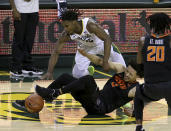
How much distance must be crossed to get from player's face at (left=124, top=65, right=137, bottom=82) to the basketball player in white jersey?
16.2 inches

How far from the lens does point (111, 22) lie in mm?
10867

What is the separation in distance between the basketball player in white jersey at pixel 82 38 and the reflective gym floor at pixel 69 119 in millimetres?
555

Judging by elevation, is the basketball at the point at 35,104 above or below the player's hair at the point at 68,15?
below

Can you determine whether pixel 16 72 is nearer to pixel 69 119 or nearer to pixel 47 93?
pixel 47 93

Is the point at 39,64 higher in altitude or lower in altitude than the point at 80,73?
lower

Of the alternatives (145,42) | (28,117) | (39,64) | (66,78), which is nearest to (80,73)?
(66,78)

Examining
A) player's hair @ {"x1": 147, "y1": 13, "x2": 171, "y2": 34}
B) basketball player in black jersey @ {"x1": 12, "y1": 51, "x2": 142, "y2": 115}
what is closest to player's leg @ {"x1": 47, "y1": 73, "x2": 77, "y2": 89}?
basketball player in black jersey @ {"x1": 12, "y1": 51, "x2": 142, "y2": 115}

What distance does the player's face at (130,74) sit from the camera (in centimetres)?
586

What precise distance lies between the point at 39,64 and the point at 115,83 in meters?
4.73

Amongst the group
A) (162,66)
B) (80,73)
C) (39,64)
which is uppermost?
(162,66)

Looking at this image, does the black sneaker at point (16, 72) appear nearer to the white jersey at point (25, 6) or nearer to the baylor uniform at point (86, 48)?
the white jersey at point (25, 6)

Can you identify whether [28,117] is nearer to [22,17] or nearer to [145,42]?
[145,42]

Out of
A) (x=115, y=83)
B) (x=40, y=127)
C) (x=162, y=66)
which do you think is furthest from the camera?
(x=115, y=83)

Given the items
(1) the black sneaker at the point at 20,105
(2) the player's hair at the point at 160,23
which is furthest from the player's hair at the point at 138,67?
(1) the black sneaker at the point at 20,105
